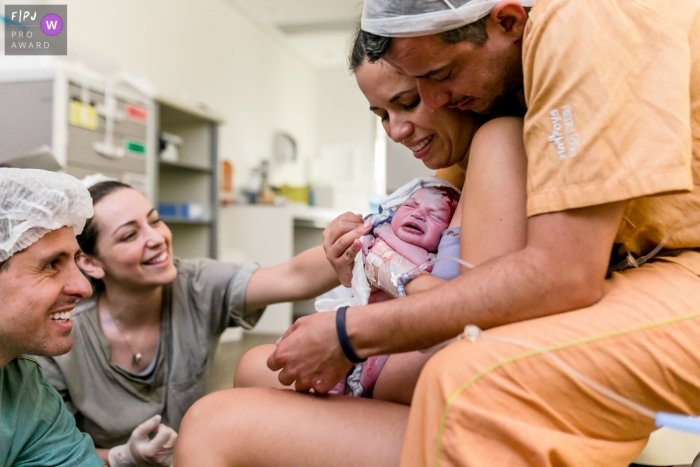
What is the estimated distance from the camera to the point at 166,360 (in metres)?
1.65

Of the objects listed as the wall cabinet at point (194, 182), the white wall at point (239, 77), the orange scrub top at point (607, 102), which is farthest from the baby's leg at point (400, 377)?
the wall cabinet at point (194, 182)

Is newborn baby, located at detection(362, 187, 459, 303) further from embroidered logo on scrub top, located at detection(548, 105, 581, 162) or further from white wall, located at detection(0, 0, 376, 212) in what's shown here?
white wall, located at detection(0, 0, 376, 212)

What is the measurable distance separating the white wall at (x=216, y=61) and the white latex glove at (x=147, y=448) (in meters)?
2.71

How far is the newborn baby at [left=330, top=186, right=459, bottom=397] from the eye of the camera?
1.02 meters

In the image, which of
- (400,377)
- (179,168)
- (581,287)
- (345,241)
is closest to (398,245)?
(345,241)

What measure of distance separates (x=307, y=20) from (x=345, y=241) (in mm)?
5275

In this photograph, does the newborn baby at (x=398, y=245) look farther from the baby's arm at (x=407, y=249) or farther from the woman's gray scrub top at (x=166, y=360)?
the woman's gray scrub top at (x=166, y=360)

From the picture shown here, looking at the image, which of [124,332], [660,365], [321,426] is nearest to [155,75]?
[124,332]

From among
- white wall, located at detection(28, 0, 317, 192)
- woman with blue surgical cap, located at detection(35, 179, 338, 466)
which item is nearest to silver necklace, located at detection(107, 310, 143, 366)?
woman with blue surgical cap, located at detection(35, 179, 338, 466)

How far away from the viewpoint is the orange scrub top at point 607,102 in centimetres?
72

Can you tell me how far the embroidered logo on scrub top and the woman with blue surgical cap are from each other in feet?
2.81

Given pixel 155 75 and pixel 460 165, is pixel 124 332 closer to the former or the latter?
pixel 460 165

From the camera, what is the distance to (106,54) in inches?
150

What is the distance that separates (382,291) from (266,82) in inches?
216
